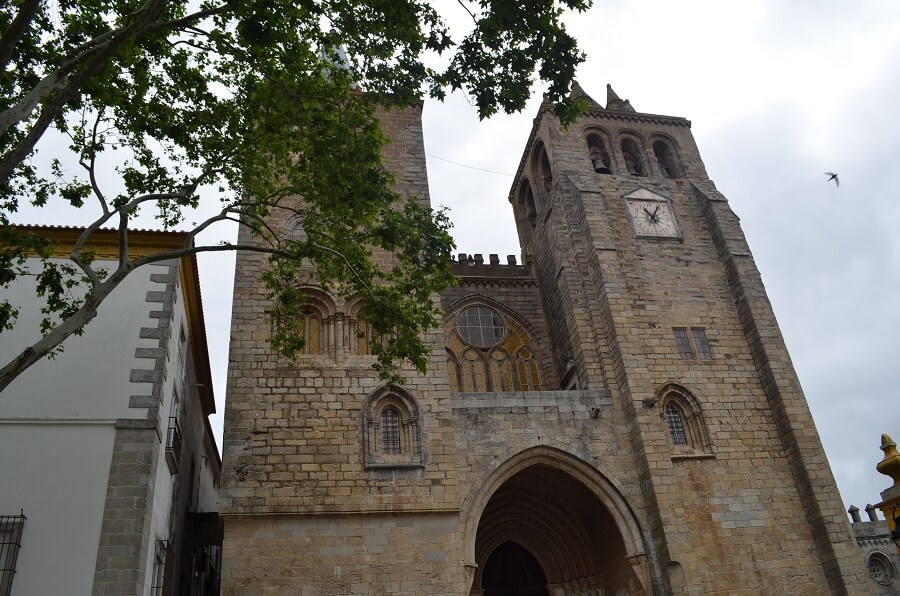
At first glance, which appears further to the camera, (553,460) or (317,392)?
(553,460)

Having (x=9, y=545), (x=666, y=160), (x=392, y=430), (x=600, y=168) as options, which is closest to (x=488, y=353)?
(x=600, y=168)

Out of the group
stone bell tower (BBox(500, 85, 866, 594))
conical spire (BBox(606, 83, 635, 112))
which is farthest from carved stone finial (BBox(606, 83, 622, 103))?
stone bell tower (BBox(500, 85, 866, 594))

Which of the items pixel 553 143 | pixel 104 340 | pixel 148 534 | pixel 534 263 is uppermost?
pixel 553 143

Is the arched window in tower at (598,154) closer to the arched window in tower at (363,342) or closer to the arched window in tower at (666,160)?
the arched window in tower at (666,160)

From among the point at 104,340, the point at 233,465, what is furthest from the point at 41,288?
the point at 233,465

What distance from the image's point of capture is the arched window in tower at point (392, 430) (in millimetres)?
12945

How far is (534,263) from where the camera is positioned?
21.0m

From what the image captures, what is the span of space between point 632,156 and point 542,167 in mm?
2698

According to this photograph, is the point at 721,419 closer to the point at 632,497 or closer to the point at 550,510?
the point at 632,497

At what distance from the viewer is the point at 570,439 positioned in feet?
46.9

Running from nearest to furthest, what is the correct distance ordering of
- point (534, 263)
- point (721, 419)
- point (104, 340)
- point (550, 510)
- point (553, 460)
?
point (104, 340) → point (553, 460) → point (721, 419) → point (550, 510) → point (534, 263)

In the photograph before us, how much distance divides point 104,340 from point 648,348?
36.4 feet

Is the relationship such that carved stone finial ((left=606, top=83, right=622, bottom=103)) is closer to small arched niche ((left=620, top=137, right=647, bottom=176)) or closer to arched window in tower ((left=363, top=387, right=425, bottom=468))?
small arched niche ((left=620, top=137, right=647, bottom=176))

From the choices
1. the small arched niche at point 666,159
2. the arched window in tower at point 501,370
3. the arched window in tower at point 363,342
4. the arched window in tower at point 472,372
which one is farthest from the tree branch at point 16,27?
the small arched niche at point 666,159
